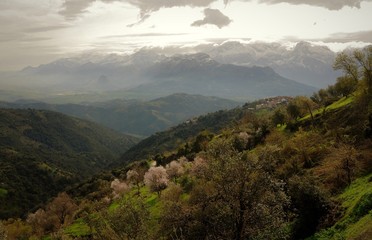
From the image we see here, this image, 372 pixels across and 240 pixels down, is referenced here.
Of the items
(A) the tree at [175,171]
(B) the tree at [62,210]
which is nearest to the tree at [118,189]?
(B) the tree at [62,210]

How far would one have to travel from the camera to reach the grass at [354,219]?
28.5 metres

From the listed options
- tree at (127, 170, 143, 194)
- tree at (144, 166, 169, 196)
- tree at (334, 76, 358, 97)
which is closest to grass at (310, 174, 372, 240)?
tree at (144, 166, 169, 196)

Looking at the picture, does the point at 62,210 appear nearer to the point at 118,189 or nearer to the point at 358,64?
the point at 118,189

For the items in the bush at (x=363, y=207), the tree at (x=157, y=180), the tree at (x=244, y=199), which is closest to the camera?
the bush at (x=363, y=207)

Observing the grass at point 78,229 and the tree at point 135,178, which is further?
the tree at point 135,178

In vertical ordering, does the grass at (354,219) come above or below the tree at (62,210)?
above

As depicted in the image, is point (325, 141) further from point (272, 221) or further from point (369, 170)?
point (272, 221)

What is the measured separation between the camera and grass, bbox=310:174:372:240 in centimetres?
2848

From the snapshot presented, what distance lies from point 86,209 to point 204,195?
241ft

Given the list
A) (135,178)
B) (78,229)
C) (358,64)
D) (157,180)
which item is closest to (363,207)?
(358,64)

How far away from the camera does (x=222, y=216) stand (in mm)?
36062

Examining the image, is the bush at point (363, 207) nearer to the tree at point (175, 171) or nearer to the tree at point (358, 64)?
the tree at point (358, 64)

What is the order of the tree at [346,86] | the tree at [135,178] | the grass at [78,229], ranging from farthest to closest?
the tree at [135,178] < the tree at [346,86] < the grass at [78,229]

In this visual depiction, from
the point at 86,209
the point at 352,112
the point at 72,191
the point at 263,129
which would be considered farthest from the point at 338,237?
the point at 72,191
